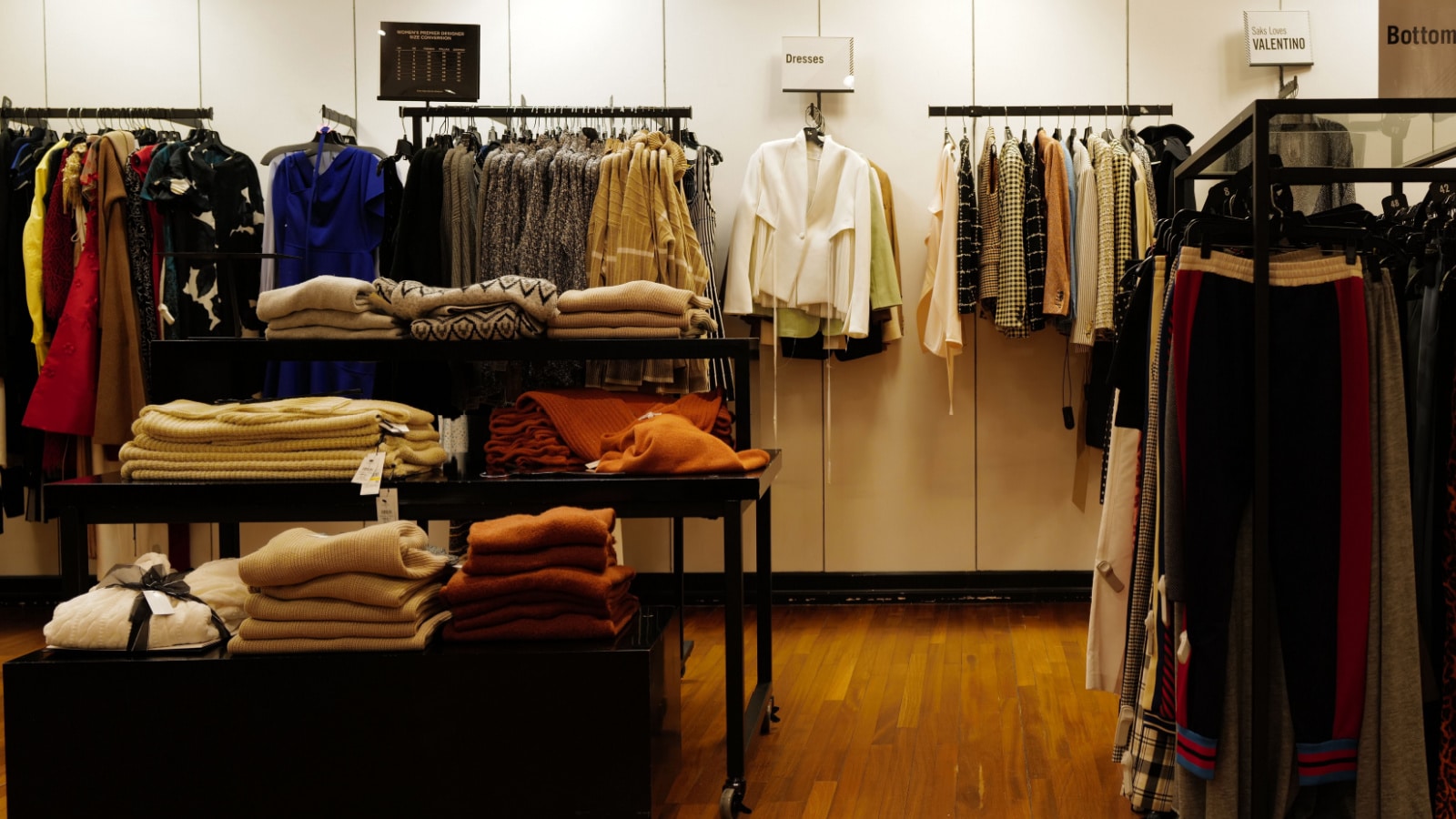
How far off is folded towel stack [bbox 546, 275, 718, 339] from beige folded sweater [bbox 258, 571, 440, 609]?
0.77 metres

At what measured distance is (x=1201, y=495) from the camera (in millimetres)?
1713

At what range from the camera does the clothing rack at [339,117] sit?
4.11 meters

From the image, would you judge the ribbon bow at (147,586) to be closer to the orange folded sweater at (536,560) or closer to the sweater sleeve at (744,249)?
the orange folded sweater at (536,560)

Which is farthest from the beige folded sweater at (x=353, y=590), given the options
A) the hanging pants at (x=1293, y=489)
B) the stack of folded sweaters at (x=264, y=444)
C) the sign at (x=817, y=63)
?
the sign at (x=817, y=63)

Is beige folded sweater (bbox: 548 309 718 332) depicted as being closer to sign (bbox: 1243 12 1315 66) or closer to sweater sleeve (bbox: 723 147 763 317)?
sweater sleeve (bbox: 723 147 763 317)

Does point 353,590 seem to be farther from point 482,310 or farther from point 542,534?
point 482,310

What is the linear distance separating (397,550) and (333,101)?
9.71ft

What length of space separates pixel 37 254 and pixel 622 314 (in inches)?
110

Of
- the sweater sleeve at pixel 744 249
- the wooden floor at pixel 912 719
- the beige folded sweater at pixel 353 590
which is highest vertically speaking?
the sweater sleeve at pixel 744 249

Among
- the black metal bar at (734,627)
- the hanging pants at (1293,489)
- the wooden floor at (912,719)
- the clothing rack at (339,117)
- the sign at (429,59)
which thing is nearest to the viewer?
the hanging pants at (1293,489)

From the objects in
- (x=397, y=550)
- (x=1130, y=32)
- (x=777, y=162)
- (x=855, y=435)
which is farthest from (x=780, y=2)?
(x=397, y=550)

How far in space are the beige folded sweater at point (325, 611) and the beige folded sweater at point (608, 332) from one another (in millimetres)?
775

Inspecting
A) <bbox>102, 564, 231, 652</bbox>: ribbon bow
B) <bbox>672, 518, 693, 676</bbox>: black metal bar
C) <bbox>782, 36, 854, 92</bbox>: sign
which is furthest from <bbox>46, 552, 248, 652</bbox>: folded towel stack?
<bbox>782, 36, 854, 92</bbox>: sign

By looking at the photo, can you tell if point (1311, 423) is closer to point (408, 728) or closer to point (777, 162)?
point (408, 728)
